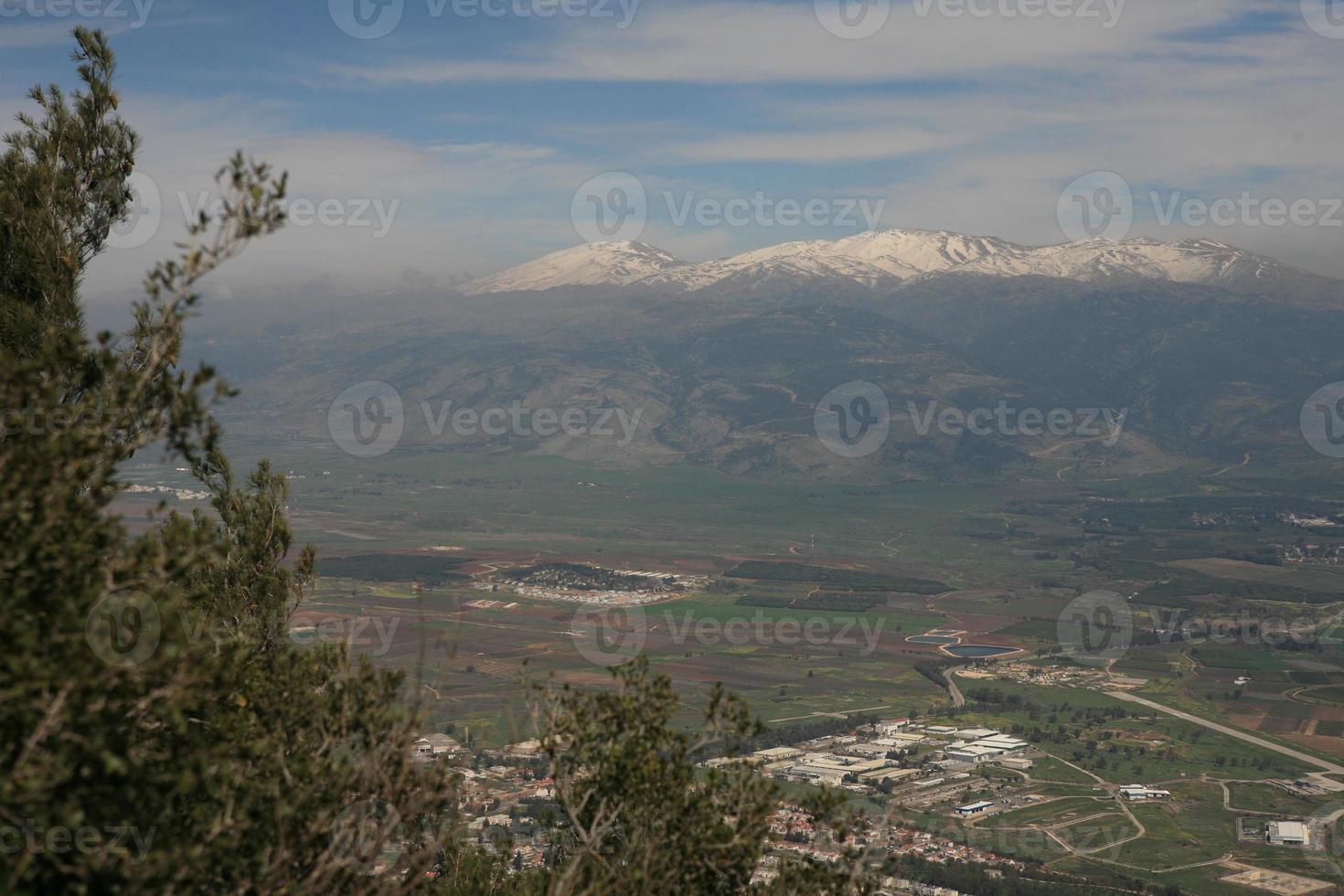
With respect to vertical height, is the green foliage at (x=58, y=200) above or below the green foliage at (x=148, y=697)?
above

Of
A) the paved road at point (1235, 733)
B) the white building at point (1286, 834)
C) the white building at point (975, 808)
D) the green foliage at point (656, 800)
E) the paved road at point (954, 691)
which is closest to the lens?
the green foliage at point (656, 800)

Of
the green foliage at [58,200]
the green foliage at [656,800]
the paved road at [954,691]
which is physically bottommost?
the paved road at [954,691]

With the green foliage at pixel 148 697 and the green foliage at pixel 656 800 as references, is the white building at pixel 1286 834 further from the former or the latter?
the green foliage at pixel 148 697

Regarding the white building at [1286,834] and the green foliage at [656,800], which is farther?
the white building at [1286,834]

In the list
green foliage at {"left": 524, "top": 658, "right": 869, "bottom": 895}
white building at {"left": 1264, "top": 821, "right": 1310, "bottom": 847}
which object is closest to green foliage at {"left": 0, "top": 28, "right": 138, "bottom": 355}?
green foliage at {"left": 524, "top": 658, "right": 869, "bottom": 895}

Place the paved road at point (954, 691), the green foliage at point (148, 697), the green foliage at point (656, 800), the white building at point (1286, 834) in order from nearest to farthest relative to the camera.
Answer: the green foliage at point (148, 697)
the green foliage at point (656, 800)
the white building at point (1286, 834)
the paved road at point (954, 691)

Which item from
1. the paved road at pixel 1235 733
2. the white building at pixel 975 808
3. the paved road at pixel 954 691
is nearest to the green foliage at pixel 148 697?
the white building at pixel 975 808

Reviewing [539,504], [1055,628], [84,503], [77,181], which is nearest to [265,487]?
[77,181]

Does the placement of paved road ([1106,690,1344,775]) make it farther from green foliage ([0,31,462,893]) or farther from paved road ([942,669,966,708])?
green foliage ([0,31,462,893])

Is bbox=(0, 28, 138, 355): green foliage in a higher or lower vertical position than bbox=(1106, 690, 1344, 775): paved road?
higher
